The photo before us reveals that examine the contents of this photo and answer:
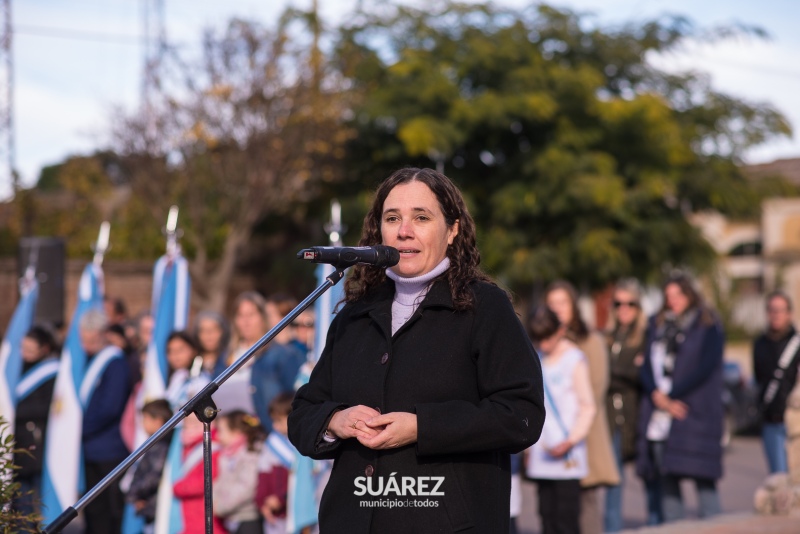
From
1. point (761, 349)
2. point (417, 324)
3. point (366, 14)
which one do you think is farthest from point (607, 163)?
point (417, 324)

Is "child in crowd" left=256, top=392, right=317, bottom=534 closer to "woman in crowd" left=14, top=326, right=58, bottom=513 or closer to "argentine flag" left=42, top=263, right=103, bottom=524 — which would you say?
"argentine flag" left=42, top=263, right=103, bottom=524

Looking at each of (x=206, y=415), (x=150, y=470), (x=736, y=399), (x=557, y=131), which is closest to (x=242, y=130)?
(x=557, y=131)

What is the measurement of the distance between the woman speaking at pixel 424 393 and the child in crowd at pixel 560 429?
361 centimetres

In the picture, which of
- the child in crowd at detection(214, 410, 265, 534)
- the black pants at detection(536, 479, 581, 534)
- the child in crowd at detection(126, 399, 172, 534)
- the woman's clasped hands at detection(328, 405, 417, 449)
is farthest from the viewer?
the child in crowd at detection(126, 399, 172, 534)

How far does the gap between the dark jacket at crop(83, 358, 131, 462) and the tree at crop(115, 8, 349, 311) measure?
38.8 ft

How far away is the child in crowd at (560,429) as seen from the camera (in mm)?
6934

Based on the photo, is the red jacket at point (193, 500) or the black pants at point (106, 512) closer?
the red jacket at point (193, 500)

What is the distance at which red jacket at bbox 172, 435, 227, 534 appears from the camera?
21.4ft

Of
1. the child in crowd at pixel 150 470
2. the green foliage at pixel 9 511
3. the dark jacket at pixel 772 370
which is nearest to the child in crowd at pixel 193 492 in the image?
the child in crowd at pixel 150 470

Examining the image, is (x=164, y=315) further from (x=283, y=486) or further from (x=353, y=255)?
(x=353, y=255)

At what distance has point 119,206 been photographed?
24312 mm

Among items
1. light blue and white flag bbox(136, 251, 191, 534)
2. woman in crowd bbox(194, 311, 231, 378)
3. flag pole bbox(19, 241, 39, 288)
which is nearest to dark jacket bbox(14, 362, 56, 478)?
light blue and white flag bbox(136, 251, 191, 534)

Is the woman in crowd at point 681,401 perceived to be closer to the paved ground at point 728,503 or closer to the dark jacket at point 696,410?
the dark jacket at point 696,410

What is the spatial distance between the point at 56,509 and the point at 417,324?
18.3 ft
